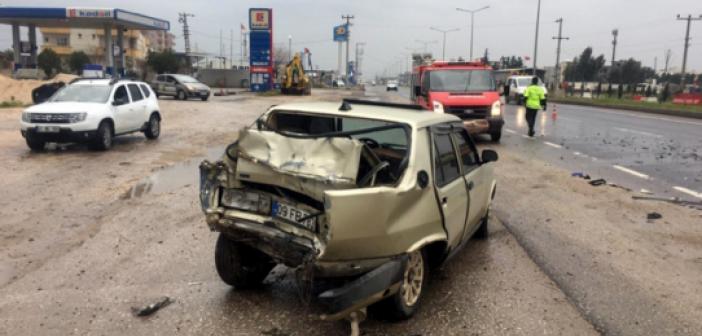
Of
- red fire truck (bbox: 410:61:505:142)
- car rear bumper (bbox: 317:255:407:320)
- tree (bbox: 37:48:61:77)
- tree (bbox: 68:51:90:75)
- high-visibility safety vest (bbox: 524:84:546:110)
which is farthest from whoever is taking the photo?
tree (bbox: 68:51:90:75)

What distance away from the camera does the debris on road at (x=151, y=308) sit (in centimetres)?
457

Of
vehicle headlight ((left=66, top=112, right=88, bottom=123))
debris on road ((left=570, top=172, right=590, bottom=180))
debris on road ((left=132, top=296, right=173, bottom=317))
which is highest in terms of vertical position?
vehicle headlight ((left=66, top=112, right=88, bottom=123))

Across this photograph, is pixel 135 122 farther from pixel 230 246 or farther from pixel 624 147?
pixel 624 147

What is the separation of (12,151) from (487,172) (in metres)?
11.9

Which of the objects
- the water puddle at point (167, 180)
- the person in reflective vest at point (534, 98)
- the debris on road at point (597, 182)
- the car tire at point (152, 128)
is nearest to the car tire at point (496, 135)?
the person in reflective vest at point (534, 98)

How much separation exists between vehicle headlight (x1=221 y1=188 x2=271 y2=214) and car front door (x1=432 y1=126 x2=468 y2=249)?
127 cm

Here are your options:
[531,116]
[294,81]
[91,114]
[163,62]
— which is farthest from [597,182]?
[163,62]

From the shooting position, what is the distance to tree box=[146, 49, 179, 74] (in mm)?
68875

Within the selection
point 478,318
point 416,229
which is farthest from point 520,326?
point 416,229

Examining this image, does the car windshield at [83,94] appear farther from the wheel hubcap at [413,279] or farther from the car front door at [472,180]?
the wheel hubcap at [413,279]

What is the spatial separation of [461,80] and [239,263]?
1255cm

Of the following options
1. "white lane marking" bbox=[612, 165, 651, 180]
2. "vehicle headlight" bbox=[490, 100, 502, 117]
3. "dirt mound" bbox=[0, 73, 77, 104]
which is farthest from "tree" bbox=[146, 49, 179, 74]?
"white lane marking" bbox=[612, 165, 651, 180]

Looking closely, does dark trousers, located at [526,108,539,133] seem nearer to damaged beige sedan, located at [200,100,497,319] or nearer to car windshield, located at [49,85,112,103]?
car windshield, located at [49,85,112,103]

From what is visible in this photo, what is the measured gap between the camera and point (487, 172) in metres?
6.17
